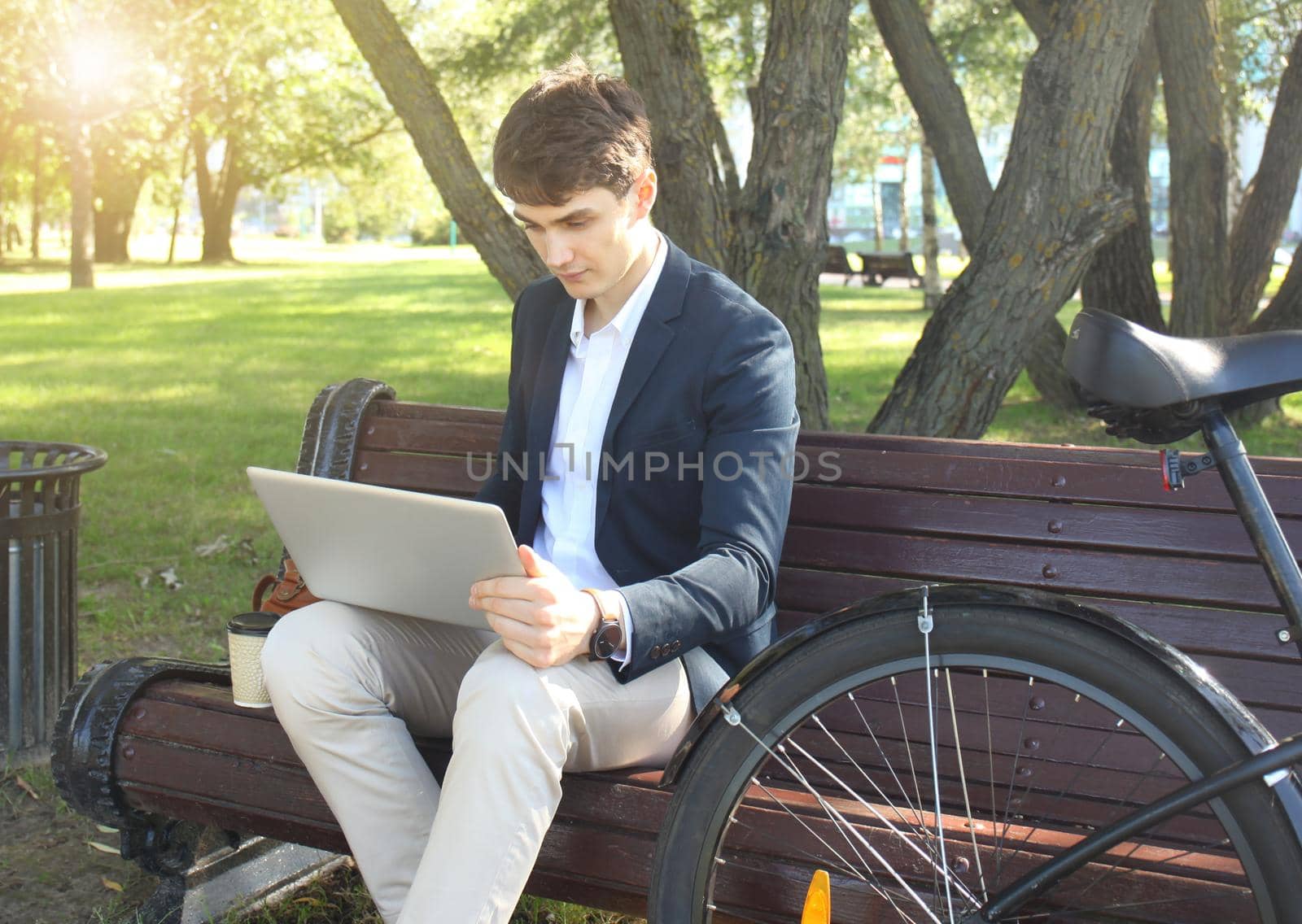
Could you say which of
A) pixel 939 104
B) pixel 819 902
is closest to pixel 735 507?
pixel 819 902

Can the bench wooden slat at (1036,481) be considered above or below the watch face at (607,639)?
above

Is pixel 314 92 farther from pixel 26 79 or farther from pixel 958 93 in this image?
pixel 958 93

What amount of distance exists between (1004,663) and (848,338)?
13.7 meters

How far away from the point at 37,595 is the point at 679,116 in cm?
251

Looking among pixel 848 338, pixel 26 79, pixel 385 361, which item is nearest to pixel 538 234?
pixel 385 361

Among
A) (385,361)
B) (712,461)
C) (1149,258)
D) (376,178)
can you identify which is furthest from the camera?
(376,178)

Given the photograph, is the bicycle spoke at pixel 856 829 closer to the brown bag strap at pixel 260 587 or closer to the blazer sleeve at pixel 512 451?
the blazer sleeve at pixel 512 451

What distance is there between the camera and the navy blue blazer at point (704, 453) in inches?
94.4

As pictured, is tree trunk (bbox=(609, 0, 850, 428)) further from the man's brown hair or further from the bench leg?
the bench leg

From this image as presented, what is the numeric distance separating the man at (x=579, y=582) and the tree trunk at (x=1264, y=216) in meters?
7.28

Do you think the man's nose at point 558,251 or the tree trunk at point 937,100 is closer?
the man's nose at point 558,251

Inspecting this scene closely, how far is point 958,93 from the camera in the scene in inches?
243

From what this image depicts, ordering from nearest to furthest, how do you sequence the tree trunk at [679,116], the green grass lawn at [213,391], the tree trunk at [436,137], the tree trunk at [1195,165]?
the tree trunk at [679,116] → the tree trunk at [436,137] → the green grass lawn at [213,391] → the tree trunk at [1195,165]

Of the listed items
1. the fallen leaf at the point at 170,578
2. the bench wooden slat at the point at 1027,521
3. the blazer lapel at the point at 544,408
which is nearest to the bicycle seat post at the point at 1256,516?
the bench wooden slat at the point at 1027,521
